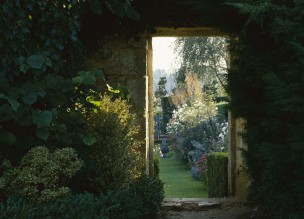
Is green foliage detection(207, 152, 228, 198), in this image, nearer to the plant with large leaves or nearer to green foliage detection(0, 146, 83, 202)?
the plant with large leaves

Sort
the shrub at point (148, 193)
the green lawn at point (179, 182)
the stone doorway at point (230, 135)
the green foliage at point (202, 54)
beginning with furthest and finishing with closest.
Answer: the green foliage at point (202, 54), the green lawn at point (179, 182), the stone doorway at point (230, 135), the shrub at point (148, 193)

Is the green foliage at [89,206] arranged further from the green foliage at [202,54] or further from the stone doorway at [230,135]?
the green foliage at [202,54]

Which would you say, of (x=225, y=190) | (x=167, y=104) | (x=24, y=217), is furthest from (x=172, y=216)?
(x=167, y=104)

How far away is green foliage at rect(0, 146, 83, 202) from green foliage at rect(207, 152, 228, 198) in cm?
343

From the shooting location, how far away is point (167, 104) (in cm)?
1727

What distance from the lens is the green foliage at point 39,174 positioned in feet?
13.1

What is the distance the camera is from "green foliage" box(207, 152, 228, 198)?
7176mm

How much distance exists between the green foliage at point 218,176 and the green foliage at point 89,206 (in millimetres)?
2197

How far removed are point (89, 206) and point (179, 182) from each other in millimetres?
5791

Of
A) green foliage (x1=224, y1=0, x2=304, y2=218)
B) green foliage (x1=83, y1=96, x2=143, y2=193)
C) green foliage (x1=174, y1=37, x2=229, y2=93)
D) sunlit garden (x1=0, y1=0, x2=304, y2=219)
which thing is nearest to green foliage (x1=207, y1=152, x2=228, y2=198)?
sunlit garden (x1=0, y1=0, x2=304, y2=219)

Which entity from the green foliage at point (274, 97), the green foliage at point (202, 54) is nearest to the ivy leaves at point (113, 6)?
the green foliage at point (274, 97)

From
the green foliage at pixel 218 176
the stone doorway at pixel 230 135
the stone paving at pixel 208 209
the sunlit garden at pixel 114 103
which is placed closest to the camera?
the sunlit garden at pixel 114 103

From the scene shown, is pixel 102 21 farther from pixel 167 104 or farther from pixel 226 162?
pixel 167 104

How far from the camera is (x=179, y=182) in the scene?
31.8ft
